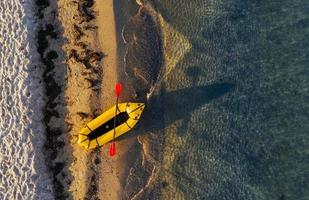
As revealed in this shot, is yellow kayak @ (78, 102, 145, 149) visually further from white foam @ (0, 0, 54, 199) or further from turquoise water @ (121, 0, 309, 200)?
white foam @ (0, 0, 54, 199)

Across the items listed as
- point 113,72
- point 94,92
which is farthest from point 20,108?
point 113,72

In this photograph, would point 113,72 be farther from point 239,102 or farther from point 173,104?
point 239,102

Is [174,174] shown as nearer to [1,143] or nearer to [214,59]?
[214,59]

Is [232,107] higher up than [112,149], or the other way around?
[232,107]

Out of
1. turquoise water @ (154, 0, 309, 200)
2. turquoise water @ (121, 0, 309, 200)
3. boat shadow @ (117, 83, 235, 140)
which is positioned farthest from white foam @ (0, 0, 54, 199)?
turquoise water @ (154, 0, 309, 200)

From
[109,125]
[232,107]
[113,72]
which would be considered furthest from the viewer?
[232,107]

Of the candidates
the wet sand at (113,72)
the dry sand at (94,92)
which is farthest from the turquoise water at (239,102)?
the dry sand at (94,92)

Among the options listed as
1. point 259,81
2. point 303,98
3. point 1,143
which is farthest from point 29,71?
point 303,98

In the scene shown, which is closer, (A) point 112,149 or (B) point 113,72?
(A) point 112,149
